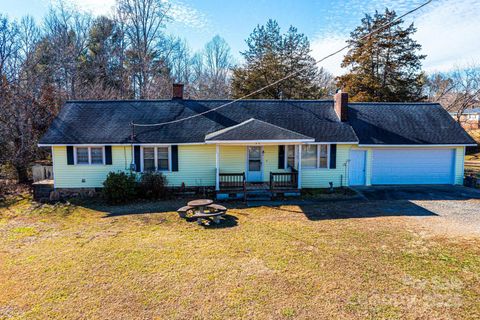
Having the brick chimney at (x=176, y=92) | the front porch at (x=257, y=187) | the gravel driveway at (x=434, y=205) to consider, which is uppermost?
the brick chimney at (x=176, y=92)

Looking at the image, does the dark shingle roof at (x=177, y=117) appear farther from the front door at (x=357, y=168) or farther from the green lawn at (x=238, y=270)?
the green lawn at (x=238, y=270)

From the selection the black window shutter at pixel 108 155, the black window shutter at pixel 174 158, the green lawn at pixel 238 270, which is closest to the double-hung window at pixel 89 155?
the black window shutter at pixel 108 155

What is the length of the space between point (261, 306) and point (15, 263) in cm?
627

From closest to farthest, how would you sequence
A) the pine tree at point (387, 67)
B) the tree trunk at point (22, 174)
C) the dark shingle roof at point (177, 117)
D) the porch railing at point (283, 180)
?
the porch railing at point (283, 180), the dark shingle roof at point (177, 117), the tree trunk at point (22, 174), the pine tree at point (387, 67)

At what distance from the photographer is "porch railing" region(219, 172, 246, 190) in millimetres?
14258

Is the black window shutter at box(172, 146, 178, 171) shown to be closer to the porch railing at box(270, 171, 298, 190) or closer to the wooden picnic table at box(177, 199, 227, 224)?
the wooden picnic table at box(177, 199, 227, 224)

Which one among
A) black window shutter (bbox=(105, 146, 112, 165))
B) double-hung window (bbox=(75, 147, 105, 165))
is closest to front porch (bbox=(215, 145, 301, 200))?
black window shutter (bbox=(105, 146, 112, 165))

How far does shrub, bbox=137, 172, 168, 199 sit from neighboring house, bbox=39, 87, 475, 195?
2.93ft

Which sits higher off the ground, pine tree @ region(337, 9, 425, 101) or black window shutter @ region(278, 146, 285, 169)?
pine tree @ region(337, 9, 425, 101)

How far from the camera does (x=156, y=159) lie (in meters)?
15.1

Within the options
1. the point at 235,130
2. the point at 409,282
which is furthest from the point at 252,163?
the point at 409,282

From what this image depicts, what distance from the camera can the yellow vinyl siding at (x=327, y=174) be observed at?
15.8 meters

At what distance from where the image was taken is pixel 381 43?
2972 centimetres

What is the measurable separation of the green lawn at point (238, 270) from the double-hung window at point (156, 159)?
4660mm
